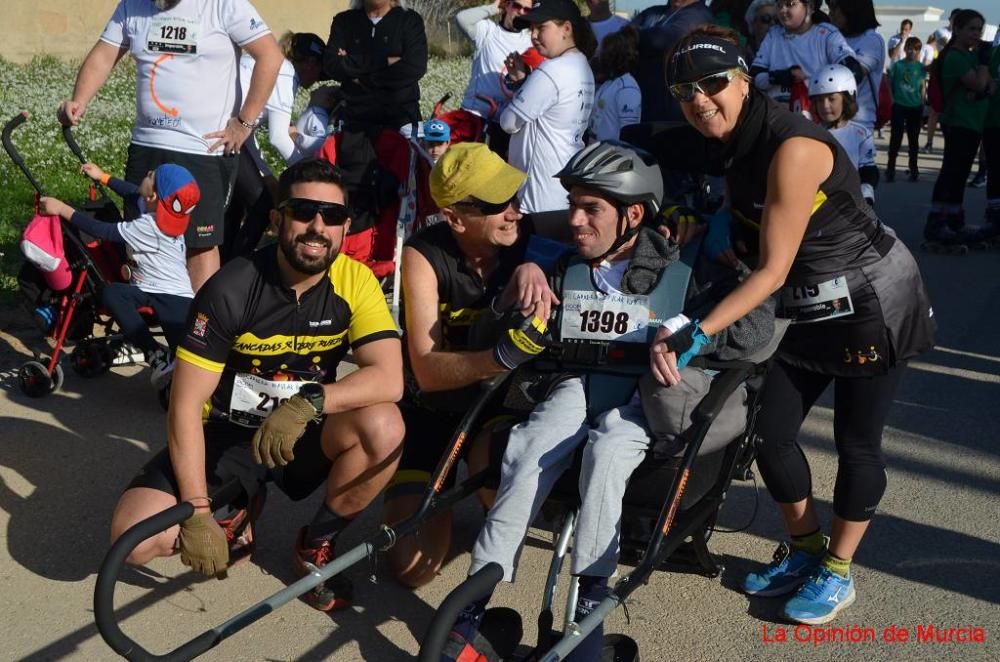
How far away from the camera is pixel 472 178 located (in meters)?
3.70

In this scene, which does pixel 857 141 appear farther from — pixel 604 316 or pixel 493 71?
pixel 604 316

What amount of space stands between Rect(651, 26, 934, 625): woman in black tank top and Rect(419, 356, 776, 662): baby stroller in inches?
7.7

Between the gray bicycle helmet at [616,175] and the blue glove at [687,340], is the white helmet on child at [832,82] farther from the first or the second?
the blue glove at [687,340]

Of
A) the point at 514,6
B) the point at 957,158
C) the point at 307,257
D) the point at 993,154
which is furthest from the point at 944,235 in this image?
the point at 307,257

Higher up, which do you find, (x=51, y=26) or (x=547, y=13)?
(x=547, y=13)

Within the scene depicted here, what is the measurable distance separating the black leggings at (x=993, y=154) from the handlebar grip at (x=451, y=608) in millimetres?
8298

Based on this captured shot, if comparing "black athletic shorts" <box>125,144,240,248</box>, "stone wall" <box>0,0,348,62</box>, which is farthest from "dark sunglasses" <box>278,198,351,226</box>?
"stone wall" <box>0,0,348,62</box>

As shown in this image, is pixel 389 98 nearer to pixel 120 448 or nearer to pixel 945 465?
pixel 120 448

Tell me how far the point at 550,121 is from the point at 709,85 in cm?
272

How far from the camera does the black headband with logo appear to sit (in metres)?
3.28

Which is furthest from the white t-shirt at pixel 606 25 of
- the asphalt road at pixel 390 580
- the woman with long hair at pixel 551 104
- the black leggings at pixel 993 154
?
the black leggings at pixel 993 154

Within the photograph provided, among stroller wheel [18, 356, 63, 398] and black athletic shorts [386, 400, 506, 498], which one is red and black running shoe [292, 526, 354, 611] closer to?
black athletic shorts [386, 400, 506, 498]

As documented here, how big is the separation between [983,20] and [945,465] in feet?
20.2

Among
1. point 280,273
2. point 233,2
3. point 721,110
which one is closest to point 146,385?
point 233,2
